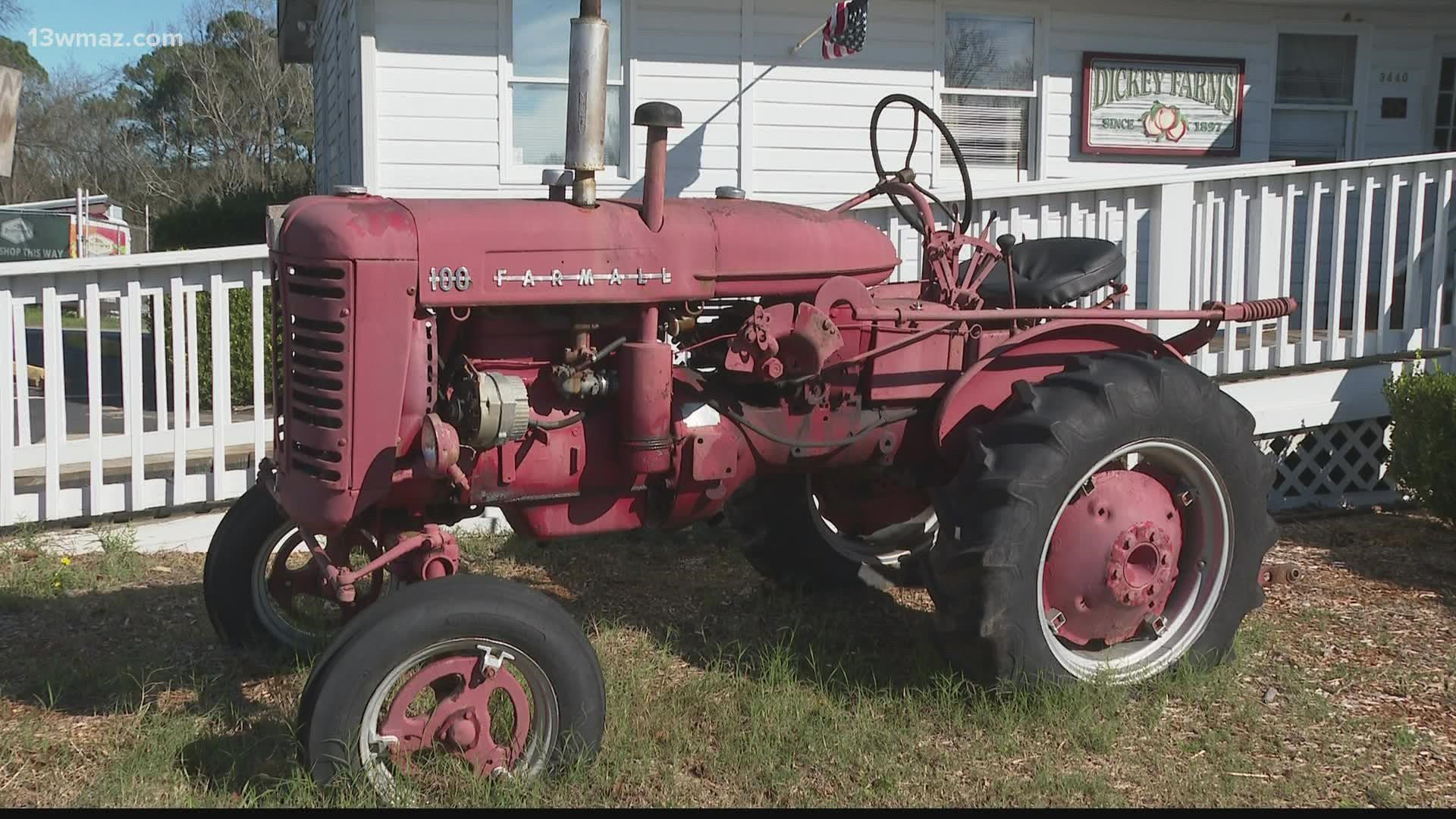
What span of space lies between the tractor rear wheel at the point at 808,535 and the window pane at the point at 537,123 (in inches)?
209

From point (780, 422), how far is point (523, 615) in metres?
1.15

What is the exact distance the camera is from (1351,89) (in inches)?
448

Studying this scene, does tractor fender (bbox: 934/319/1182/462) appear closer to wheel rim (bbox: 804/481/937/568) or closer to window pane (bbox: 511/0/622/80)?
wheel rim (bbox: 804/481/937/568)

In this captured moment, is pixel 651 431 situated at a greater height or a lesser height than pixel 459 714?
greater

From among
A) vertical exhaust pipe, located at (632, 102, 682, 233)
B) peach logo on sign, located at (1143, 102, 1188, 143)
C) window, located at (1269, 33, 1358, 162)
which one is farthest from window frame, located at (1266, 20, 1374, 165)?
vertical exhaust pipe, located at (632, 102, 682, 233)

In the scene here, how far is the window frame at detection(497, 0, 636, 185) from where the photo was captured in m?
9.47

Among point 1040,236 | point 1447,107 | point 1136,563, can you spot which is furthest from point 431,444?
point 1447,107

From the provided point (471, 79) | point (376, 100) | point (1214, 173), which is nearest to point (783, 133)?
point (471, 79)

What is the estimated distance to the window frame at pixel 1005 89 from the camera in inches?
412

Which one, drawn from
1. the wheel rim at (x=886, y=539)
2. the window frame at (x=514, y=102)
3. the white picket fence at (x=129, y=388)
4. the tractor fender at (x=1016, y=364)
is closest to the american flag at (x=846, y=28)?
the window frame at (x=514, y=102)

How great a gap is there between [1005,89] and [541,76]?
385 cm

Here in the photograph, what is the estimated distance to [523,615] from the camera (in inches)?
125

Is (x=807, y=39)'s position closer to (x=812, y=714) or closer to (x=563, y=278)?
(x=563, y=278)

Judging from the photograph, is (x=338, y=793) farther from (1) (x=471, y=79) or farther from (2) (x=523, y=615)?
(1) (x=471, y=79)
